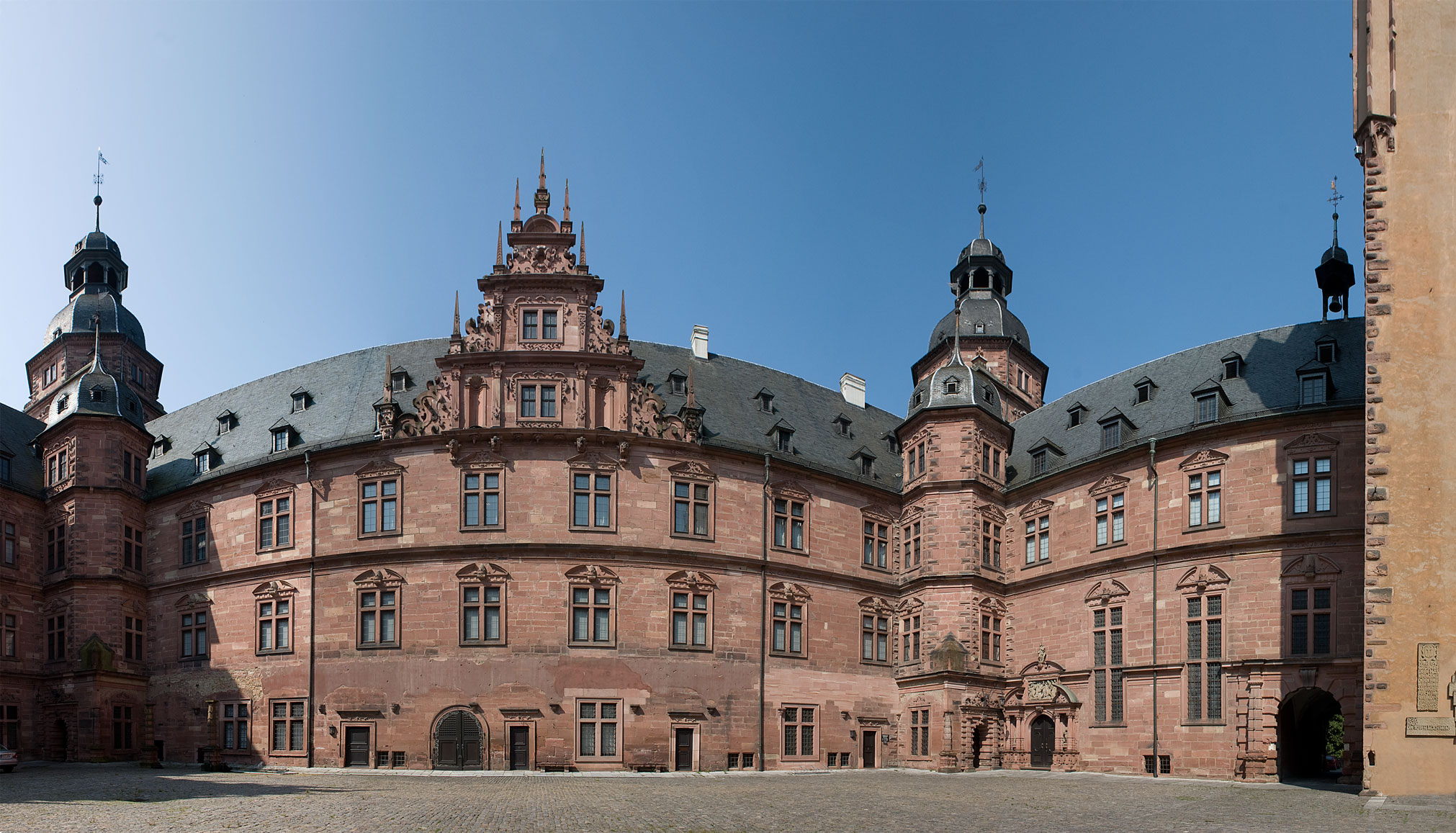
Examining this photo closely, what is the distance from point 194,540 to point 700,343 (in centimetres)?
2029

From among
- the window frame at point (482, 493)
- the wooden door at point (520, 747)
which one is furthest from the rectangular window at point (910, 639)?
the window frame at point (482, 493)

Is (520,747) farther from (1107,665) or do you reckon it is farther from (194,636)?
(1107,665)

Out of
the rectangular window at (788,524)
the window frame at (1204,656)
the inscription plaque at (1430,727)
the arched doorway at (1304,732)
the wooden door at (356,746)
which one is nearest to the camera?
the inscription plaque at (1430,727)

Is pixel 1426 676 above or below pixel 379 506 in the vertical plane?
below

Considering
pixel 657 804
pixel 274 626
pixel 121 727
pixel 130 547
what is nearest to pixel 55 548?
pixel 130 547

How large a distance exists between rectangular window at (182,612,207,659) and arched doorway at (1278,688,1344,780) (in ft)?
115

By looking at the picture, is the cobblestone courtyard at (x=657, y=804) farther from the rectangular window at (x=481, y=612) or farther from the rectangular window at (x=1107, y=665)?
the rectangular window at (x=481, y=612)

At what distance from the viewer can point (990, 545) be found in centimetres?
4153

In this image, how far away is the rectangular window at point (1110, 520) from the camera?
3788 cm

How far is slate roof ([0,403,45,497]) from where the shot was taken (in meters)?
43.6

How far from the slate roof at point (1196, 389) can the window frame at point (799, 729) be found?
36.7 ft

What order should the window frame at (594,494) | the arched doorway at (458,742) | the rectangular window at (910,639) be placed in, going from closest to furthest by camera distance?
the arched doorway at (458,742), the window frame at (594,494), the rectangular window at (910,639)

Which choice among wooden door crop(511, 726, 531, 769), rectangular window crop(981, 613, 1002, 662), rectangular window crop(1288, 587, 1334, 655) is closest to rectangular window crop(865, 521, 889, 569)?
rectangular window crop(981, 613, 1002, 662)

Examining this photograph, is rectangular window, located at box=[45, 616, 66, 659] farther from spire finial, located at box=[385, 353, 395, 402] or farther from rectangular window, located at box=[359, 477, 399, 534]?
spire finial, located at box=[385, 353, 395, 402]
